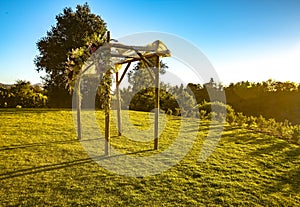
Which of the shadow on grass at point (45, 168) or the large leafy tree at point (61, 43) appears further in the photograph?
the large leafy tree at point (61, 43)

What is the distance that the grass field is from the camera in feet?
13.1

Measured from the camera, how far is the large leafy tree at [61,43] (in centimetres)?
1530

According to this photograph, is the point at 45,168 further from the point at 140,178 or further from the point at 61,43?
the point at 61,43

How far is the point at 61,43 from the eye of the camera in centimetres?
1547

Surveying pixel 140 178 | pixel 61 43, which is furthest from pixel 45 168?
pixel 61 43

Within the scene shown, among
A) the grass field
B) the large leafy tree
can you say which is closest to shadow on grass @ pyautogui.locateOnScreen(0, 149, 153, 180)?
the grass field

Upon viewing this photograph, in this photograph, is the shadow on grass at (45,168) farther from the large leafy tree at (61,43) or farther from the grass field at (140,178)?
the large leafy tree at (61,43)

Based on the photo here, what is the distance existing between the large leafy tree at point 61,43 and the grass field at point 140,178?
28.0 feet

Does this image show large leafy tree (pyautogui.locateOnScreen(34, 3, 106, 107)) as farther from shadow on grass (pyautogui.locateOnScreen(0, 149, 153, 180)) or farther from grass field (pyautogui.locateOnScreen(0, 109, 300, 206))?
shadow on grass (pyautogui.locateOnScreen(0, 149, 153, 180))

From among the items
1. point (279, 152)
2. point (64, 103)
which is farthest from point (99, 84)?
point (64, 103)

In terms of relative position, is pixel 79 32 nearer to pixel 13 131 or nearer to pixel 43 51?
pixel 43 51

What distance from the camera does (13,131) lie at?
8.07m

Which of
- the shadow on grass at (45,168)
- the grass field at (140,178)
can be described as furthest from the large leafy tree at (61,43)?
the shadow on grass at (45,168)

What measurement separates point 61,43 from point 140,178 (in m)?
13.3
